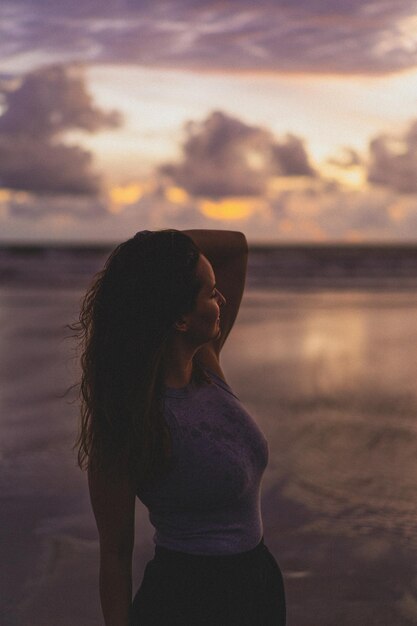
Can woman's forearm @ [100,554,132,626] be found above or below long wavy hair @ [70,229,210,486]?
below

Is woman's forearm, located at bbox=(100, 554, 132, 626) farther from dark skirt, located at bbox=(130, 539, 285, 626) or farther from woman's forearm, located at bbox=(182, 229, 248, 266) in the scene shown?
woman's forearm, located at bbox=(182, 229, 248, 266)

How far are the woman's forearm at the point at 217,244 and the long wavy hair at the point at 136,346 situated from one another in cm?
52

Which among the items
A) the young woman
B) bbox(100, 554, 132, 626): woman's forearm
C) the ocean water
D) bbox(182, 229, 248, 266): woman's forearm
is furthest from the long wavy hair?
the ocean water

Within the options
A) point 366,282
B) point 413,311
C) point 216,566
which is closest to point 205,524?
point 216,566

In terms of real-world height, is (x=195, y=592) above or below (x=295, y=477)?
above

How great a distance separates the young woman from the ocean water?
1.59 metres

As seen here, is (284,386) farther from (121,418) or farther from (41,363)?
(121,418)

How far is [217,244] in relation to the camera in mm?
2230

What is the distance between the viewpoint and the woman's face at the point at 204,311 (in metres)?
1.71

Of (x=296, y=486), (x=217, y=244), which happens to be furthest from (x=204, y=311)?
(x=296, y=486)

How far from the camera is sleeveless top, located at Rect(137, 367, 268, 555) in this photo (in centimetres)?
168

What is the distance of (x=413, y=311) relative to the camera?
1566cm

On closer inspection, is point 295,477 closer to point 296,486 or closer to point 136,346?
point 296,486

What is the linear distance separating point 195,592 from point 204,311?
0.67 metres
